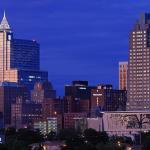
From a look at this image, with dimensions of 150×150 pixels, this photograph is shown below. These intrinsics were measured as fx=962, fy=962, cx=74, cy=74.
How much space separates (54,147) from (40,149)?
15740mm

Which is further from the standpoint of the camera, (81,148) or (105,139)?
(105,139)

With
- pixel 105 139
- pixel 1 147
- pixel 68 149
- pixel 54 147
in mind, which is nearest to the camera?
pixel 1 147

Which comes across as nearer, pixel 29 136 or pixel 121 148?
pixel 121 148

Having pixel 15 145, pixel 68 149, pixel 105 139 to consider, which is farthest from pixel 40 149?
pixel 105 139

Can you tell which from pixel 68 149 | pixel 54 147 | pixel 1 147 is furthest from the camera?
pixel 54 147

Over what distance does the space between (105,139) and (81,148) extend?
55.9 m

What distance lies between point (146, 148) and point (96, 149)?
6.87 metres

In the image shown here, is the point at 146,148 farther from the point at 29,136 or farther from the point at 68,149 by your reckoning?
the point at 29,136

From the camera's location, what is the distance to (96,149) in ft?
415

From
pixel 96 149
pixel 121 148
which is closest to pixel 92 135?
pixel 121 148

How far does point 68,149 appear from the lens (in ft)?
449

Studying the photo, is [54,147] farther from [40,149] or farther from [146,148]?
[146,148]

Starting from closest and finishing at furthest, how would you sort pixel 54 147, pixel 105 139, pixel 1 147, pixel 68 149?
pixel 1 147 → pixel 68 149 → pixel 54 147 → pixel 105 139

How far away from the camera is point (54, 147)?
505 ft
